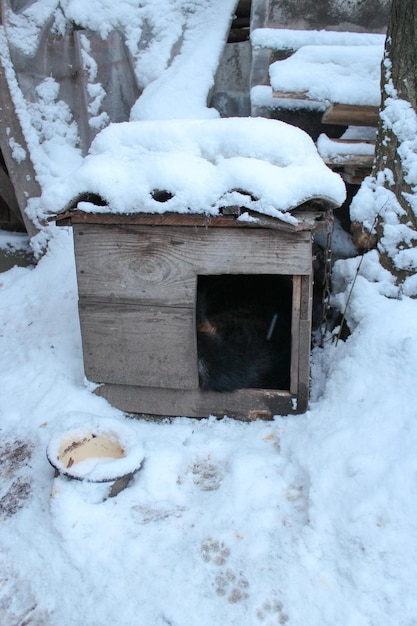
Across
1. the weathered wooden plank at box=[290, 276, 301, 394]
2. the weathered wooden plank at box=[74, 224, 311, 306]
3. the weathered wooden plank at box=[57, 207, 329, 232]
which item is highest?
the weathered wooden plank at box=[57, 207, 329, 232]

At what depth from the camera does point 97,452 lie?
2096 mm

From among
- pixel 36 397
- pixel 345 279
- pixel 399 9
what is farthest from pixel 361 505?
pixel 399 9

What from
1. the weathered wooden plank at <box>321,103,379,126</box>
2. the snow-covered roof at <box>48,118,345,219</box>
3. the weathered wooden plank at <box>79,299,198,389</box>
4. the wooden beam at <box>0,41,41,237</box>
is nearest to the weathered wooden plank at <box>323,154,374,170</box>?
the weathered wooden plank at <box>321,103,379,126</box>

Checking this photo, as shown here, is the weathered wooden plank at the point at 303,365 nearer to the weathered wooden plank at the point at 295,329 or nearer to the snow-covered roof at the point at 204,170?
the weathered wooden plank at the point at 295,329

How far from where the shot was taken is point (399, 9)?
252cm

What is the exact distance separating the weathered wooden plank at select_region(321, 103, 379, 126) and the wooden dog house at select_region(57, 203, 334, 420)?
1.43 meters

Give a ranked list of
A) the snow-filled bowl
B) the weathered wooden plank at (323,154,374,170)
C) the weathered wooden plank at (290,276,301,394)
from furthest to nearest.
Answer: the weathered wooden plank at (323,154,374,170), the weathered wooden plank at (290,276,301,394), the snow-filled bowl

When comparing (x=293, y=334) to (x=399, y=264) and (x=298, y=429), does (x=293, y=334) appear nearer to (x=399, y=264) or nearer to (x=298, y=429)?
(x=298, y=429)

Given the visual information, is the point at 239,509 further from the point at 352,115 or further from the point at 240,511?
the point at 352,115

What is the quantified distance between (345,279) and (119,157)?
1.44 m

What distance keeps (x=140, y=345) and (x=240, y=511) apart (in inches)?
35.4

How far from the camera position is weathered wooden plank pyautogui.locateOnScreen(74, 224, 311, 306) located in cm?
Result: 213

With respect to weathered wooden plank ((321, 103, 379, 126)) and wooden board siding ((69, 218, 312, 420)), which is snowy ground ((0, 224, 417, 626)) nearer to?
wooden board siding ((69, 218, 312, 420))

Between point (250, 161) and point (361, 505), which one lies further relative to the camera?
point (250, 161)
